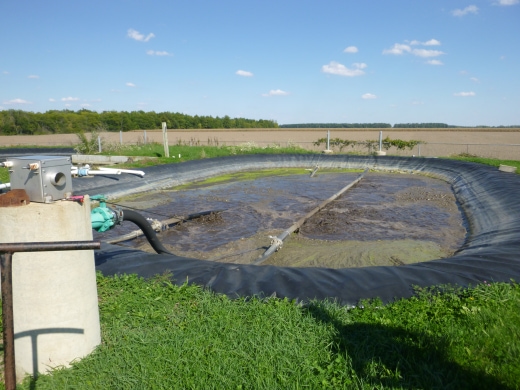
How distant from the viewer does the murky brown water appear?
704cm

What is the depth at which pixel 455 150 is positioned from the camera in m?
36.3

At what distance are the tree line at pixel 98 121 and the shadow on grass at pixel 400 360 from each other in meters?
34.3

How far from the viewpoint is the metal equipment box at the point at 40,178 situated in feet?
9.11

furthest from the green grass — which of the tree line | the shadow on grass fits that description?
the tree line

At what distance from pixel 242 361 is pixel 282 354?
274mm

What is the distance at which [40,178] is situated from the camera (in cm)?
277

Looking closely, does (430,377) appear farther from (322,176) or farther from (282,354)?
(322,176)

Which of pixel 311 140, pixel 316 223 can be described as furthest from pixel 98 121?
pixel 316 223

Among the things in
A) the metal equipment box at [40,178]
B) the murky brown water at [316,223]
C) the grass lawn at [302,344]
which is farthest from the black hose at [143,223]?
the murky brown water at [316,223]

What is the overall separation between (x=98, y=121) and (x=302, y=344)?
60009 mm

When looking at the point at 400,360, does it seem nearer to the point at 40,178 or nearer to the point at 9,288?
the point at 9,288

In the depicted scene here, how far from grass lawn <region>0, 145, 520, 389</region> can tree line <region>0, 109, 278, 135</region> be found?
33.4m

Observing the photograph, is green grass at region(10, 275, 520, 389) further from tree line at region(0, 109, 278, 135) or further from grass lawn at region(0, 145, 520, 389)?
tree line at region(0, 109, 278, 135)

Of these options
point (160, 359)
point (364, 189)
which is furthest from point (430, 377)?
point (364, 189)
